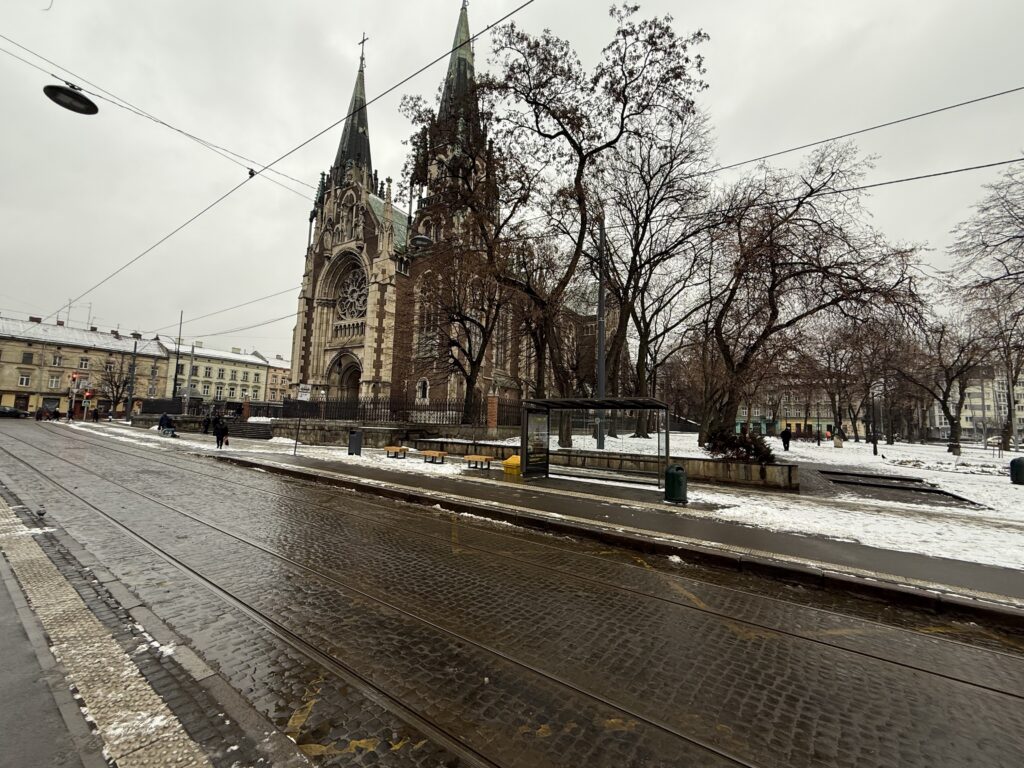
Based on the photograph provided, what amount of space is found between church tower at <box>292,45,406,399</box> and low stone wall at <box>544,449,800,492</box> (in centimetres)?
2482

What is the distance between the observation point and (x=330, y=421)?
2573 centimetres

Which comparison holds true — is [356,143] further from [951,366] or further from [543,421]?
[951,366]

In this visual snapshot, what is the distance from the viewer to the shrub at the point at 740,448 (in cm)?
1329

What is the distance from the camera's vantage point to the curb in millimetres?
4566

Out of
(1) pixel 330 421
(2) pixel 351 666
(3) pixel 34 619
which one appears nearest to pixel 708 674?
(2) pixel 351 666

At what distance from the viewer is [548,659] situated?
11.0 ft

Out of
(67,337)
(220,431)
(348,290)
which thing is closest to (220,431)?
(220,431)

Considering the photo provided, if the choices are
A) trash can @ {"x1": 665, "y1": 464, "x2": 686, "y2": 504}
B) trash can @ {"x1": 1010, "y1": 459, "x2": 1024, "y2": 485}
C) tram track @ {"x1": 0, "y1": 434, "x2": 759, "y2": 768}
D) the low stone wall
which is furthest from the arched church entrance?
trash can @ {"x1": 1010, "y1": 459, "x2": 1024, "y2": 485}

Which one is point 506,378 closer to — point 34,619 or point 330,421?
point 330,421

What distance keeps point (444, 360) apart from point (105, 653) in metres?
25.6

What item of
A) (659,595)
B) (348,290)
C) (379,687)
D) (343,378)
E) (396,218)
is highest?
(396,218)

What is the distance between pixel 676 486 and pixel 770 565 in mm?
4011

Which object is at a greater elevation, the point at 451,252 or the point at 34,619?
the point at 451,252

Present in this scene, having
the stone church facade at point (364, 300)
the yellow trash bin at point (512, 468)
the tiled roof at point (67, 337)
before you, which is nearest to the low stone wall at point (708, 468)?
the yellow trash bin at point (512, 468)
